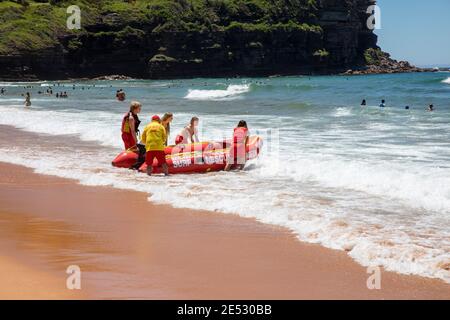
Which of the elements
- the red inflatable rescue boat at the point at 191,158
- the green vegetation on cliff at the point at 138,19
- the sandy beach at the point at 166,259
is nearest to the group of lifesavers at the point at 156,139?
the red inflatable rescue boat at the point at 191,158

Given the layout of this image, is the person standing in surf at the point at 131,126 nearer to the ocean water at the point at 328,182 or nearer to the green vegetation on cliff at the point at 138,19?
the ocean water at the point at 328,182

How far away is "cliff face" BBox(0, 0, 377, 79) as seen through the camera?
104812 millimetres

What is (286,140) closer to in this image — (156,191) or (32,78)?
(156,191)

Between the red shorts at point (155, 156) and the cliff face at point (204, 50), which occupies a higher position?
the cliff face at point (204, 50)

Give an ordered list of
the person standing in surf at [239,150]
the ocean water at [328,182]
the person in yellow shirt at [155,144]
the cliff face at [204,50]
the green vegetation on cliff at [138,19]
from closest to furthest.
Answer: the ocean water at [328,182], the person in yellow shirt at [155,144], the person standing in surf at [239,150], the green vegetation on cliff at [138,19], the cliff face at [204,50]

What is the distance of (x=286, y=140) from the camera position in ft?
51.6

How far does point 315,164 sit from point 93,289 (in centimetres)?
704

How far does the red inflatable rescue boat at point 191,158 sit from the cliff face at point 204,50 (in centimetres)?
9053

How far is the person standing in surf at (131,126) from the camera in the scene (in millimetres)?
11656

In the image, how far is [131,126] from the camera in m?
11.9

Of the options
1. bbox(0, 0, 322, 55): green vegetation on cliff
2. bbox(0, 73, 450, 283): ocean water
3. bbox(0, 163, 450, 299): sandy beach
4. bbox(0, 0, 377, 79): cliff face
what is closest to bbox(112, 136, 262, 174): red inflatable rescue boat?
bbox(0, 73, 450, 283): ocean water

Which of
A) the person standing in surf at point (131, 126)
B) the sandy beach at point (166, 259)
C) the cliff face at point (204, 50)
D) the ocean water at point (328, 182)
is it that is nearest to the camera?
the sandy beach at point (166, 259)

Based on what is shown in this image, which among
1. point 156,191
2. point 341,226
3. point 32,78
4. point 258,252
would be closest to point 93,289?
point 258,252
